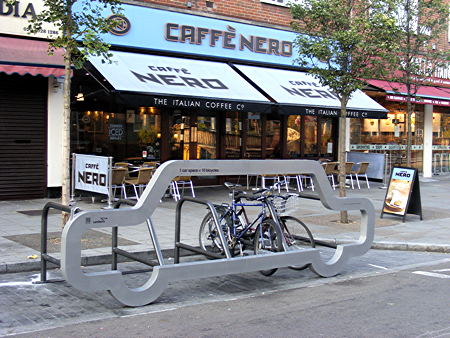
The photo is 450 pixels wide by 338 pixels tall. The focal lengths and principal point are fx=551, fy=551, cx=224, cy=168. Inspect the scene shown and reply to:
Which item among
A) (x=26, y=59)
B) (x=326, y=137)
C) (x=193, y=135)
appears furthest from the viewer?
(x=326, y=137)

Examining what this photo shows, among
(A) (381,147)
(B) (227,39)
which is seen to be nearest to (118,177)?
(B) (227,39)

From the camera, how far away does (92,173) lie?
39.9 feet

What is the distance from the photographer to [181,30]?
14891 millimetres

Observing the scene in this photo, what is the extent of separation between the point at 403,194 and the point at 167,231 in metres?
5.41

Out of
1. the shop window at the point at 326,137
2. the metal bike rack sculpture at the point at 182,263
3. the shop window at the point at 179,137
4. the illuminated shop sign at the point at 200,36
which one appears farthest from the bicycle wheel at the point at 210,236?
the shop window at the point at 326,137

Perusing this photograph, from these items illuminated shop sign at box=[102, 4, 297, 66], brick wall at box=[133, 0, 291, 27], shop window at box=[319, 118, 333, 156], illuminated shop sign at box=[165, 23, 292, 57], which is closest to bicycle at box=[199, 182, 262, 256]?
illuminated shop sign at box=[102, 4, 297, 66]

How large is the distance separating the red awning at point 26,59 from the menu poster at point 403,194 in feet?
25.0

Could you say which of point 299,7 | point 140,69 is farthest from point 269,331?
point 140,69

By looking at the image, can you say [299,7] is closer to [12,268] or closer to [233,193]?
[233,193]

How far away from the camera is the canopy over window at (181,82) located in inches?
483

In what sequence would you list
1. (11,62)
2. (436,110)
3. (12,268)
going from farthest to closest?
(436,110) < (11,62) < (12,268)

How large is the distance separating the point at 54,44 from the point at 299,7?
5.08 m

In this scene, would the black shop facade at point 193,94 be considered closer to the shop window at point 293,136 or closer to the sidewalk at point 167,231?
the shop window at point 293,136

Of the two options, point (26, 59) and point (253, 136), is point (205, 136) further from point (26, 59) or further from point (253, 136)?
point (26, 59)
